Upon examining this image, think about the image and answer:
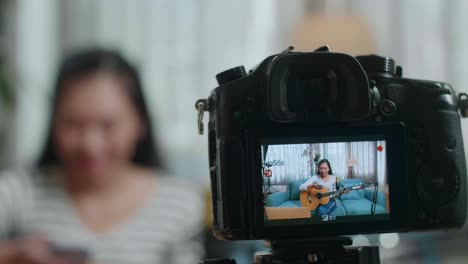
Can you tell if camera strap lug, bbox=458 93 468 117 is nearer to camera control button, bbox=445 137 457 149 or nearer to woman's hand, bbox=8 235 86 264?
camera control button, bbox=445 137 457 149

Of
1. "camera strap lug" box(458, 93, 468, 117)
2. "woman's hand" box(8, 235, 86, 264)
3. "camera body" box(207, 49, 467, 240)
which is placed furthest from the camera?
"woman's hand" box(8, 235, 86, 264)

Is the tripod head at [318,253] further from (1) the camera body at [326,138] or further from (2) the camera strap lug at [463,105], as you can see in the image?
(2) the camera strap lug at [463,105]

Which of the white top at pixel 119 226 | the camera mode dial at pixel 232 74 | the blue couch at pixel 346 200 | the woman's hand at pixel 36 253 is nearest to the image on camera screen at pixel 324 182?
the blue couch at pixel 346 200

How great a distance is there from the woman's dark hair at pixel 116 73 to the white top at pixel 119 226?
0.08 metres

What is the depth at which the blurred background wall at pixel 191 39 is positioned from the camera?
2123 mm

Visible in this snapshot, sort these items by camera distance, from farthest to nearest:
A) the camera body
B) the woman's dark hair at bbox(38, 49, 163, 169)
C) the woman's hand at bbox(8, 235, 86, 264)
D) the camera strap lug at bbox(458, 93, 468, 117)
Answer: the woman's dark hair at bbox(38, 49, 163, 169) → the woman's hand at bbox(8, 235, 86, 264) → the camera strap lug at bbox(458, 93, 468, 117) → the camera body

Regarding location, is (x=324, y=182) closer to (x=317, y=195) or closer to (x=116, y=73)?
(x=317, y=195)

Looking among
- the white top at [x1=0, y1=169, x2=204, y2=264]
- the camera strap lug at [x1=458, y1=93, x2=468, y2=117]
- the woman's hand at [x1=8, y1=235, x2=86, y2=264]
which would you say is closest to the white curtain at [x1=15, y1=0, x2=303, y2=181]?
the white top at [x1=0, y1=169, x2=204, y2=264]


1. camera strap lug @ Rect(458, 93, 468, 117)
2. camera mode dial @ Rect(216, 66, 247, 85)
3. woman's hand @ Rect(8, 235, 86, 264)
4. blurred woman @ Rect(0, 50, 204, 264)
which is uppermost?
camera mode dial @ Rect(216, 66, 247, 85)

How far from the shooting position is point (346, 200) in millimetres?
901

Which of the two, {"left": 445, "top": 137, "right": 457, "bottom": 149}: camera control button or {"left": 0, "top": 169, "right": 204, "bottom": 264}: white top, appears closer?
{"left": 445, "top": 137, "right": 457, "bottom": 149}: camera control button

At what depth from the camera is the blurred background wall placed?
2.12 meters

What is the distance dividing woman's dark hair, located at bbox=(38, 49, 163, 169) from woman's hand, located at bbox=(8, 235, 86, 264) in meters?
0.25

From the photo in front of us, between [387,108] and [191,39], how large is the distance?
130cm
